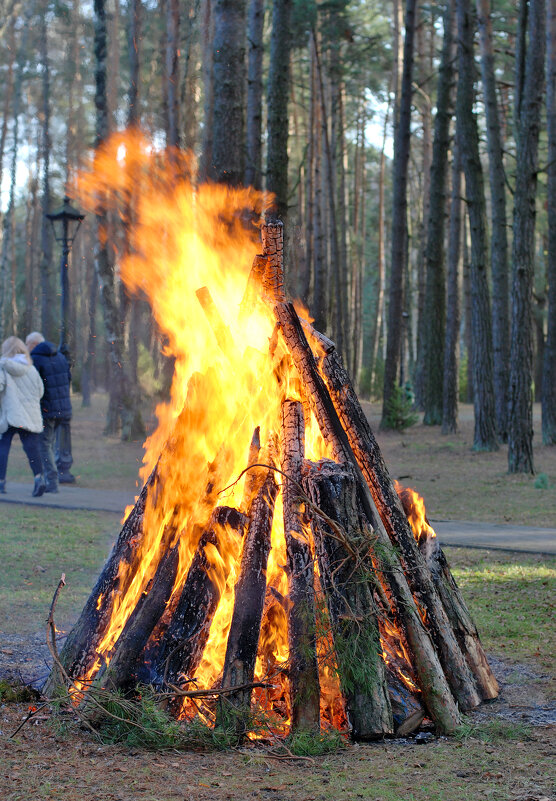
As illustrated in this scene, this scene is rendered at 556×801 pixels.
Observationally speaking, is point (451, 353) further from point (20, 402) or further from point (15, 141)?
point (15, 141)

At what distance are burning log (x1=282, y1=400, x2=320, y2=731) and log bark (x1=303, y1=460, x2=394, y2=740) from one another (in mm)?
76

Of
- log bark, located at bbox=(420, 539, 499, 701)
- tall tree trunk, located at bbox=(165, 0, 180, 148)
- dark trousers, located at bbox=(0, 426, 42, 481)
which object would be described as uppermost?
tall tree trunk, located at bbox=(165, 0, 180, 148)

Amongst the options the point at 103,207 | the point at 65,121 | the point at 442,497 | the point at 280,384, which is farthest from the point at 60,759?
the point at 65,121

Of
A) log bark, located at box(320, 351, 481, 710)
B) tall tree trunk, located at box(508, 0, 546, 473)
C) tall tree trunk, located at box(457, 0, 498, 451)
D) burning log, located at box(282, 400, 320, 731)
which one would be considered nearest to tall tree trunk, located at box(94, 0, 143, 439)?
tall tree trunk, located at box(457, 0, 498, 451)

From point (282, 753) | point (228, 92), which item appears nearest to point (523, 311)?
point (228, 92)

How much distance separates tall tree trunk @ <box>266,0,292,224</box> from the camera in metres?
15.2

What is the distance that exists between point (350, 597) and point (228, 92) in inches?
422

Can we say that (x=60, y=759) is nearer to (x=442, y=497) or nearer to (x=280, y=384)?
(x=280, y=384)

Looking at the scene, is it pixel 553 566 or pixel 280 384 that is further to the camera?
pixel 553 566

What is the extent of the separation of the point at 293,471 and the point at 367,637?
925 millimetres

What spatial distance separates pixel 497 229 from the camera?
20.1 m

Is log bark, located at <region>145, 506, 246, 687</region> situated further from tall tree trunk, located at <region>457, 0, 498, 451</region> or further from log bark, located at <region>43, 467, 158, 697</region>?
tall tree trunk, located at <region>457, 0, 498, 451</region>

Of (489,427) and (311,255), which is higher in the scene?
(311,255)

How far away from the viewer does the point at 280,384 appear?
5207mm
